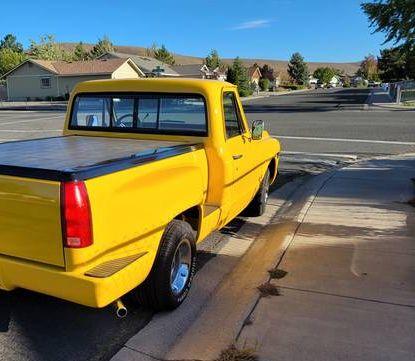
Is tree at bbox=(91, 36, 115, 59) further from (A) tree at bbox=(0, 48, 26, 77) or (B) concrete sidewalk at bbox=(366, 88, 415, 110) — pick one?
(B) concrete sidewalk at bbox=(366, 88, 415, 110)

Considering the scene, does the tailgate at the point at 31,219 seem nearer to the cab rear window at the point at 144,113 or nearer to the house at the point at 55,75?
the cab rear window at the point at 144,113

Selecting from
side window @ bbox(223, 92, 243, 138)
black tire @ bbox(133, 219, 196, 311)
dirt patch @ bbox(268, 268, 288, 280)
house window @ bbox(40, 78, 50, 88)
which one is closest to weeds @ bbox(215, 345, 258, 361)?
black tire @ bbox(133, 219, 196, 311)

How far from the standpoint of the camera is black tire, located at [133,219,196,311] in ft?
11.8

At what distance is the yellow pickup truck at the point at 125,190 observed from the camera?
114 inches

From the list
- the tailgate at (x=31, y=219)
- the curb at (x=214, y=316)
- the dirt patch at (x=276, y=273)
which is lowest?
the curb at (x=214, y=316)

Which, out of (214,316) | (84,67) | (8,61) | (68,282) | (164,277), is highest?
(8,61)

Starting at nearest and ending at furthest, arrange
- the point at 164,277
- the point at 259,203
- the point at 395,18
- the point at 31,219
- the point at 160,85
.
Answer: the point at 31,219 → the point at 164,277 → the point at 160,85 → the point at 259,203 → the point at 395,18

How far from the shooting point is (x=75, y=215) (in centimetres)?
283

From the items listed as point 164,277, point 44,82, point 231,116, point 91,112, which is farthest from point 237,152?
point 44,82

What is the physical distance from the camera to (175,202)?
3660mm

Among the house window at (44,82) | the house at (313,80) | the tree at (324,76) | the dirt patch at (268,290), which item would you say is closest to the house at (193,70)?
the house window at (44,82)

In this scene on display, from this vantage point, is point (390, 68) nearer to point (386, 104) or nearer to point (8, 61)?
point (386, 104)

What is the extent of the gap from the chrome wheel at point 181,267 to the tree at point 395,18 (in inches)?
1190

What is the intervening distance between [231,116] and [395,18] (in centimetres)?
3035
